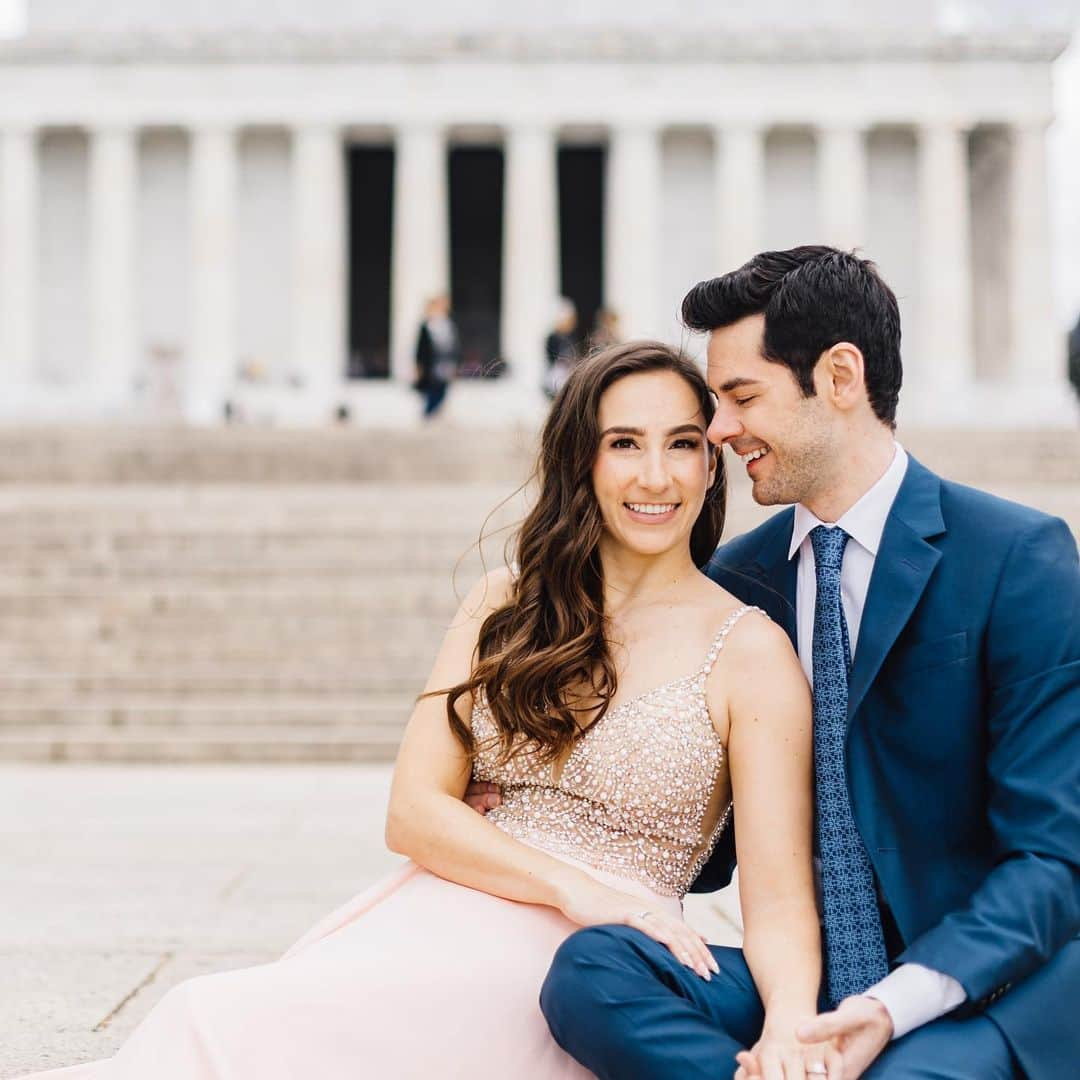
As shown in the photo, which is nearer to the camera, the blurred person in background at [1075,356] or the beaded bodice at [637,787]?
the beaded bodice at [637,787]

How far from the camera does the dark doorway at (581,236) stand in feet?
162

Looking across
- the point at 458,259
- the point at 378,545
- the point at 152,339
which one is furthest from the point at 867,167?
the point at 378,545

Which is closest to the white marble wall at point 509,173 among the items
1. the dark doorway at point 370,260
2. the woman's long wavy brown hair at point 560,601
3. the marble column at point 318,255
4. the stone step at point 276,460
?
the marble column at point 318,255

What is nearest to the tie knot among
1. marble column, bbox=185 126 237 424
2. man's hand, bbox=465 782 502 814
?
man's hand, bbox=465 782 502 814

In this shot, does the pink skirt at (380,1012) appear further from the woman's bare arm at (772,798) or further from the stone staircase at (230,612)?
the stone staircase at (230,612)

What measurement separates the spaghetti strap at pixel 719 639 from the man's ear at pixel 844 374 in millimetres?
610

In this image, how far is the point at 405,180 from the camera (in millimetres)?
42688

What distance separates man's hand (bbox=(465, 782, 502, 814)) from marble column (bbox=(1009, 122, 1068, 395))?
4209cm

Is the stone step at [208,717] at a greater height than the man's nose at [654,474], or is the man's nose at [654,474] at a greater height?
the man's nose at [654,474]

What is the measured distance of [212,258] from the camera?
43.2m

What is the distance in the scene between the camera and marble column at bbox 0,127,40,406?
1692 inches

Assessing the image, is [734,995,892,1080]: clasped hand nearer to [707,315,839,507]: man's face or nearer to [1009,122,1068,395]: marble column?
[707,315,839,507]: man's face

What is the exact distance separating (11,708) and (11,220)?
36174 millimetres

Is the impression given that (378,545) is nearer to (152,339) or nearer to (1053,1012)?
(1053,1012)
